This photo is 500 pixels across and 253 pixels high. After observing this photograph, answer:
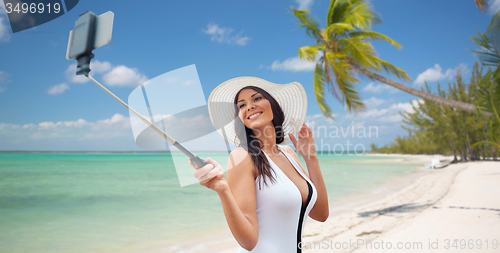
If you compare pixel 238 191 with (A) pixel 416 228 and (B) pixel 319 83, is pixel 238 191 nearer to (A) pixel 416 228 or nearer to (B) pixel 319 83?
(A) pixel 416 228

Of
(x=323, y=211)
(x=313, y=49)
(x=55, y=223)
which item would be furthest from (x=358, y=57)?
(x=55, y=223)

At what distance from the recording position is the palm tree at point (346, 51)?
6523 millimetres

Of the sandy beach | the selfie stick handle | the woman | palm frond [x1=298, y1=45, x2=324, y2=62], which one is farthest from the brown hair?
palm frond [x1=298, y1=45, x2=324, y2=62]

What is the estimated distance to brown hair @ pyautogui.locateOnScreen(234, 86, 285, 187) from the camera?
3.98 feet

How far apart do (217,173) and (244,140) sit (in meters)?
0.74

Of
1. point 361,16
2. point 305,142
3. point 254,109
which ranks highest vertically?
point 361,16

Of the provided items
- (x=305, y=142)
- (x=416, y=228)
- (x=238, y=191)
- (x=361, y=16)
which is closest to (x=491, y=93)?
(x=416, y=228)

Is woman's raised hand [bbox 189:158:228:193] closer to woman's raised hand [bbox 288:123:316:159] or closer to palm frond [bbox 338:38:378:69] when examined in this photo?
woman's raised hand [bbox 288:123:316:159]

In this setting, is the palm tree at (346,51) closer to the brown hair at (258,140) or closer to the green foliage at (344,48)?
the green foliage at (344,48)

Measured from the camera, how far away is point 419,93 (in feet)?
19.4

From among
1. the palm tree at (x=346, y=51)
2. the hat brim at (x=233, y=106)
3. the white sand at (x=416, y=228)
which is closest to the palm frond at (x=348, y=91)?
the palm tree at (x=346, y=51)

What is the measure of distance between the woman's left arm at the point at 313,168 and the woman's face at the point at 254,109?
1.09 ft

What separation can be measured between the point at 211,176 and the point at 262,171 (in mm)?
483

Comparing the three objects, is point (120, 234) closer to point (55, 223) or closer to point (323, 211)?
point (55, 223)
